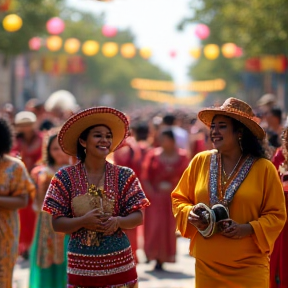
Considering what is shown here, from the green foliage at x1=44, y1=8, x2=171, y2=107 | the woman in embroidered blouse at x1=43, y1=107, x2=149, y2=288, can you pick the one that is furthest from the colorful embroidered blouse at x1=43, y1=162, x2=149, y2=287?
the green foliage at x1=44, y1=8, x2=171, y2=107

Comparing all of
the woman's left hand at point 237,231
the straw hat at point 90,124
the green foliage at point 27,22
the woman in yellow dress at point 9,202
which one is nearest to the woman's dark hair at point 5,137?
the woman in yellow dress at point 9,202

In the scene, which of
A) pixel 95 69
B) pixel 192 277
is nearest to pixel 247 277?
pixel 192 277

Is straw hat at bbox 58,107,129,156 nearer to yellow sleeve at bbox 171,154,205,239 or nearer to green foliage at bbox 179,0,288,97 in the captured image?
yellow sleeve at bbox 171,154,205,239

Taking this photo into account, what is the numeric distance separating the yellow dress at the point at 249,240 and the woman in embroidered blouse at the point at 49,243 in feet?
10.2

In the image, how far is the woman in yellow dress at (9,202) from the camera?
7312 millimetres

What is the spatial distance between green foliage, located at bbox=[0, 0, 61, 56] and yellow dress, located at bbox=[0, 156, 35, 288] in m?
26.1

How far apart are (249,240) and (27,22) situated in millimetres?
29934

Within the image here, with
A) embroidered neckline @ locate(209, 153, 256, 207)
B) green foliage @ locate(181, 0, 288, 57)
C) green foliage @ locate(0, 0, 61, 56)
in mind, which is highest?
green foliage @ locate(0, 0, 61, 56)

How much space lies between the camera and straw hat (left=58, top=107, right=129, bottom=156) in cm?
612

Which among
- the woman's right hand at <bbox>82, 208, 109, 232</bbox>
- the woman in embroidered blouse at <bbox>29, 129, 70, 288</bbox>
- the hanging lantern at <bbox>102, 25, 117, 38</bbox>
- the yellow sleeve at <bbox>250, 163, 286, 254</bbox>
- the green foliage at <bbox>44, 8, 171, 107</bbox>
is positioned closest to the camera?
the woman's right hand at <bbox>82, 208, 109, 232</bbox>

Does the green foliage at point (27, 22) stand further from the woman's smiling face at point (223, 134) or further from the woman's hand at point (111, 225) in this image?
the woman's hand at point (111, 225)

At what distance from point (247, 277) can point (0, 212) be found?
7.59 feet

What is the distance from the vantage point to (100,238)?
5957 mm

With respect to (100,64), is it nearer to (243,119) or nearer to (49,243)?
(49,243)
